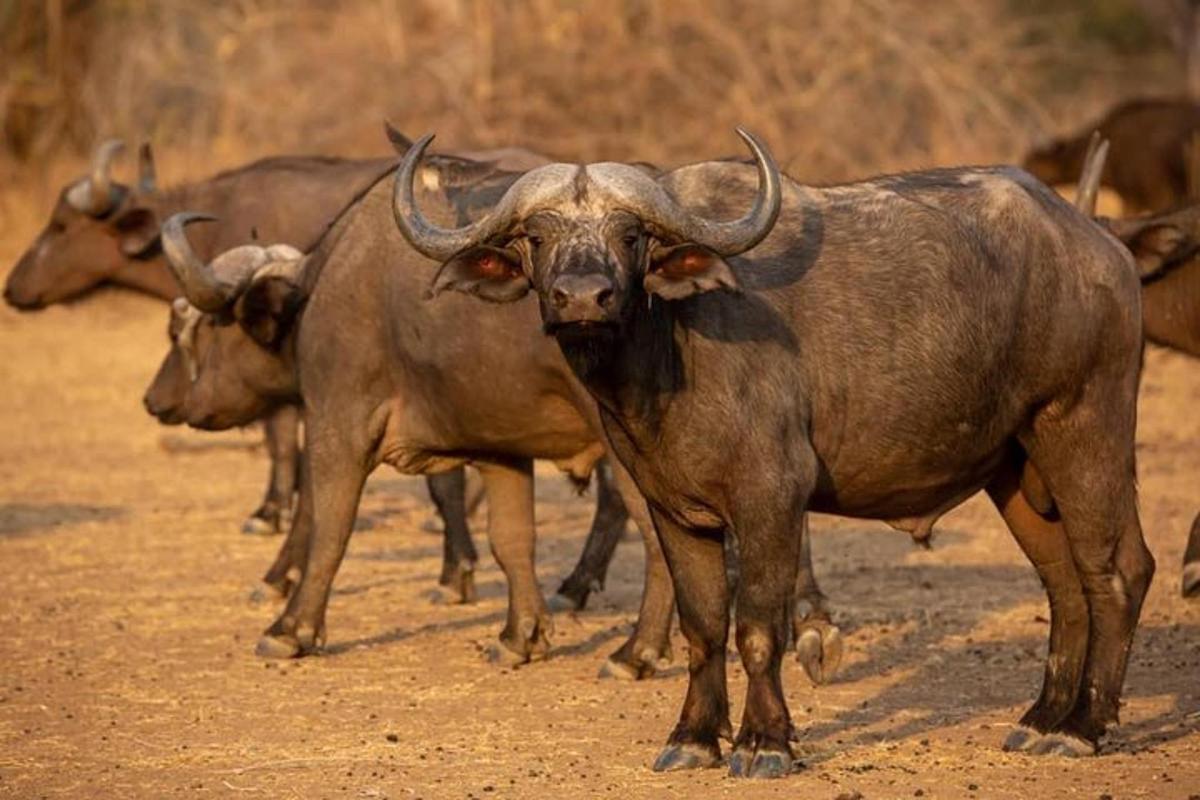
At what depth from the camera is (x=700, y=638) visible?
761 cm

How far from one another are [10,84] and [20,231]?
2794mm

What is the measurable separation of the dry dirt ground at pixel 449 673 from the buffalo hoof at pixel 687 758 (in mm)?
64

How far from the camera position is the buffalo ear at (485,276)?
7.25m

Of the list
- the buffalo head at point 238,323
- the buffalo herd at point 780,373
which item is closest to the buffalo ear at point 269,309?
the buffalo head at point 238,323

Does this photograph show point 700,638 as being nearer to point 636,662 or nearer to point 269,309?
point 636,662

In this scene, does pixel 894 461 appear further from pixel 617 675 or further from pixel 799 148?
pixel 799 148

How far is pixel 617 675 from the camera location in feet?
30.9

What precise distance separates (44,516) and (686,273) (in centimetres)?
789

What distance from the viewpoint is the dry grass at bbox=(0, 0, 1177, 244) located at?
74.5ft

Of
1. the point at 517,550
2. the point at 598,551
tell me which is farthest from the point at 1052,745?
the point at 598,551

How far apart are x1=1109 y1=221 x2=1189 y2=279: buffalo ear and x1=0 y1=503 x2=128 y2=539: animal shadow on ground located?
6.16m

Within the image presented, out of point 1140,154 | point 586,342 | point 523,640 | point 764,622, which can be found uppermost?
point 1140,154

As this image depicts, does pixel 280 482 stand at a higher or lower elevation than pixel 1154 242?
lower

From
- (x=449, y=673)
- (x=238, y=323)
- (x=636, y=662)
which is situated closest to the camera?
(x=636, y=662)
